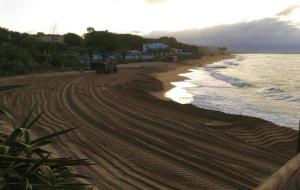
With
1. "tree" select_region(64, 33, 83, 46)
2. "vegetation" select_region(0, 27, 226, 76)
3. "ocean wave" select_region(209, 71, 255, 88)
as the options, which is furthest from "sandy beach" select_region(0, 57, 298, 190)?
"tree" select_region(64, 33, 83, 46)

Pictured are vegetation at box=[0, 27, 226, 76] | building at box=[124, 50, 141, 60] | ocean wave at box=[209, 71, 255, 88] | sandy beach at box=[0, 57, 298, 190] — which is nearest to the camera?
sandy beach at box=[0, 57, 298, 190]

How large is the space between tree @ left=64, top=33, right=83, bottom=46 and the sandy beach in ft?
226

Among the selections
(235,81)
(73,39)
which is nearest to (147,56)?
(73,39)

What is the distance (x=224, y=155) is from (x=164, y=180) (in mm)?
3185

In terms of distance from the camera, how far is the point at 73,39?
3652 inches

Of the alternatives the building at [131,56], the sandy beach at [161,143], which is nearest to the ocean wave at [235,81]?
the sandy beach at [161,143]

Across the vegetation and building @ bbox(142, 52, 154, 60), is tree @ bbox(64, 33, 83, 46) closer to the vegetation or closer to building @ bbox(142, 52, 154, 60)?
the vegetation

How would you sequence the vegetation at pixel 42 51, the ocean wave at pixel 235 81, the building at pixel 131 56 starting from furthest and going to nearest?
1. the building at pixel 131 56
2. the ocean wave at pixel 235 81
3. the vegetation at pixel 42 51

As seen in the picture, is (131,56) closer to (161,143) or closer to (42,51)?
(42,51)

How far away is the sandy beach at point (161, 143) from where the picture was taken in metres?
10.2

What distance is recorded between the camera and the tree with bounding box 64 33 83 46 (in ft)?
301

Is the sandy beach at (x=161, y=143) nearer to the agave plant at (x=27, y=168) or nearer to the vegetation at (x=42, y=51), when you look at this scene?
the agave plant at (x=27, y=168)

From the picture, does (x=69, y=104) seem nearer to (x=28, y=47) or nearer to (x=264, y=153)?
(x=264, y=153)

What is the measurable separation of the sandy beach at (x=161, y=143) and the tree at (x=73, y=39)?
69.0 m
